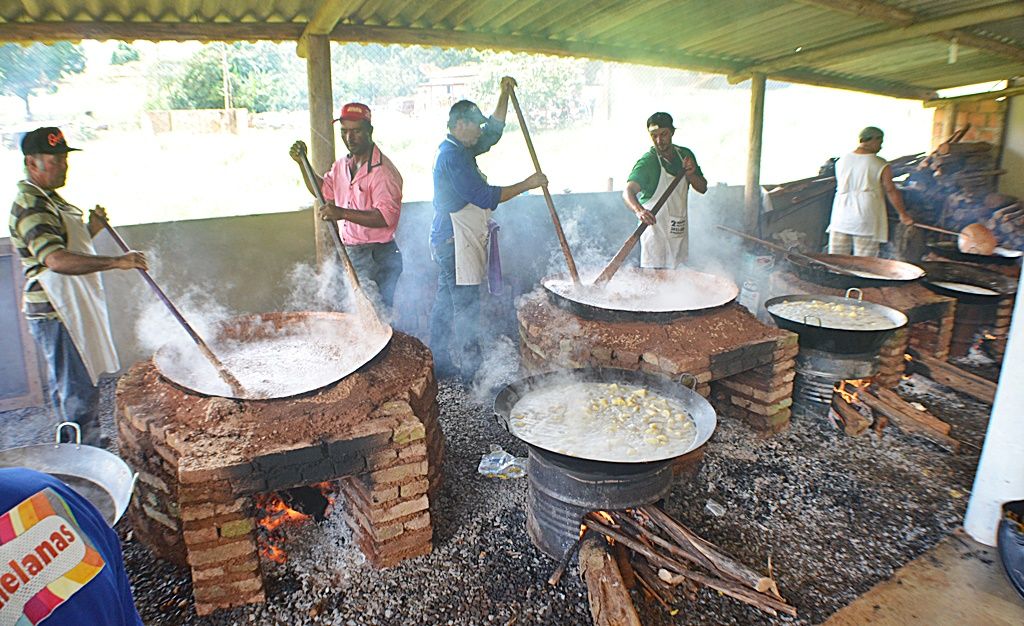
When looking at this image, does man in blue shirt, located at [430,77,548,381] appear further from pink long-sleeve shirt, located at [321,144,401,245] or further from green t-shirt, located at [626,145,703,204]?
green t-shirt, located at [626,145,703,204]

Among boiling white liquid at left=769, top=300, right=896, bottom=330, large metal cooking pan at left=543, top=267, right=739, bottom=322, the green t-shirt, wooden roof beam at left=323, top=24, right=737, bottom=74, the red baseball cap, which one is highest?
wooden roof beam at left=323, top=24, right=737, bottom=74

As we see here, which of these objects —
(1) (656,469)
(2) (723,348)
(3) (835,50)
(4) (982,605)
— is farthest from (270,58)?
(4) (982,605)

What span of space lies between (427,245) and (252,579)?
4053 millimetres

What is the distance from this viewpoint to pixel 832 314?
16.0ft

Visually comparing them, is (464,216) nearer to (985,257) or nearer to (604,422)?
(604,422)

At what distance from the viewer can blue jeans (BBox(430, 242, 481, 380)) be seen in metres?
4.83

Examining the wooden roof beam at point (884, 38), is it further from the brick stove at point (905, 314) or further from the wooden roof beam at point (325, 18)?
the wooden roof beam at point (325, 18)

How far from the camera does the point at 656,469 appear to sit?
2.74 meters

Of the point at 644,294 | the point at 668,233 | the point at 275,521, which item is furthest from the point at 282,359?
the point at 668,233

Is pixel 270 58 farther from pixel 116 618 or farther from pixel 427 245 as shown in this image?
pixel 116 618

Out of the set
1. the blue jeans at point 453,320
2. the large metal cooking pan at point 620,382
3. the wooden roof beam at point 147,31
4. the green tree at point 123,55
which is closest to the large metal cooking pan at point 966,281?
the large metal cooking pan at point 620,382

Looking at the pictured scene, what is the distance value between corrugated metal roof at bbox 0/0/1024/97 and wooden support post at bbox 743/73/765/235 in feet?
0.85

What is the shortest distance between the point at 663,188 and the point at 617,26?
1.74 meters

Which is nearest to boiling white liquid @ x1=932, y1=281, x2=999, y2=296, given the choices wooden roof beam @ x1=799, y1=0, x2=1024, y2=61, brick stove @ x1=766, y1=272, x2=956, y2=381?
brick stove @ x1=766, y1=272, x2=956, y2=381
